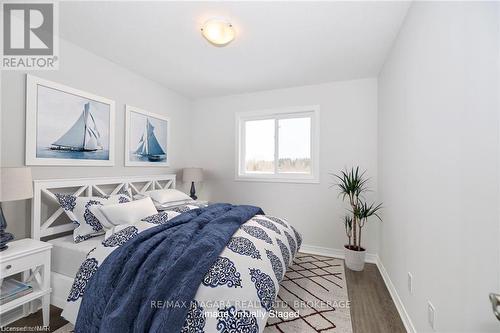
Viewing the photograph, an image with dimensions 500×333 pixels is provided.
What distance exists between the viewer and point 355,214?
277 centimetres

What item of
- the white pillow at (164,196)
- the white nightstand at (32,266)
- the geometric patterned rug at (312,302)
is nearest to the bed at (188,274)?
the white nightstand at (32,266)

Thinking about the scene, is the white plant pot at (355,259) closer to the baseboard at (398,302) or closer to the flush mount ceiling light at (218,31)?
the baseboard at (398,302)

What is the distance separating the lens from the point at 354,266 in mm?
2758

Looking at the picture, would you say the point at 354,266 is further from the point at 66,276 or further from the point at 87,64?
the point at 87,64

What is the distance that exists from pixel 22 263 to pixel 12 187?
564mm

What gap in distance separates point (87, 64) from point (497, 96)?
3.42 metres

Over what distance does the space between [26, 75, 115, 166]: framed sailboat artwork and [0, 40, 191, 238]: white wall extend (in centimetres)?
7

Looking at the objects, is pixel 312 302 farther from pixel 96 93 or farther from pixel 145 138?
pixel 96 93

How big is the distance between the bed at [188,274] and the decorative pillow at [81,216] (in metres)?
0.07

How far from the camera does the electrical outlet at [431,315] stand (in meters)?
1.33

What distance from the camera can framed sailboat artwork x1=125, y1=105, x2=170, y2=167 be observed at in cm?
302

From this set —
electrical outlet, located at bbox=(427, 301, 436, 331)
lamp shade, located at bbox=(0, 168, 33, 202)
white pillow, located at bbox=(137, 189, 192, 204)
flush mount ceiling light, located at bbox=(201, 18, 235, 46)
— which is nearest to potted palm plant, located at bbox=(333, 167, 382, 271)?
electrical outlet, located at bbox=(427, 301, 436, 331)

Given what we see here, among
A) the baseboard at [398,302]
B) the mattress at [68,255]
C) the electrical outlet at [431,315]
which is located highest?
the mattress at [68,255]

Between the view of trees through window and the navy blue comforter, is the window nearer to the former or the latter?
the view of trees through window
